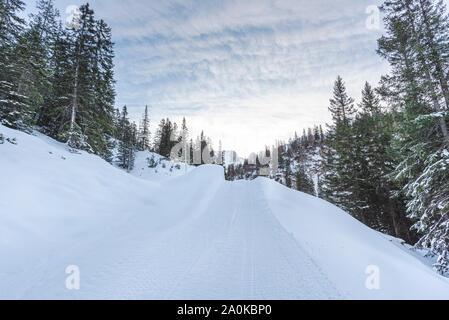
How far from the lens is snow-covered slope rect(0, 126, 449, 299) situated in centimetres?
298

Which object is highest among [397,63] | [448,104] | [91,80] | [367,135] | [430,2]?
[91,80]

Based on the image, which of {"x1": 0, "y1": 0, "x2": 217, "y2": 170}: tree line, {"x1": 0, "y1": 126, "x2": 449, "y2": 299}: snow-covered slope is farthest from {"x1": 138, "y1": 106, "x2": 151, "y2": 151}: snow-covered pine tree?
{"x1": 0, "y1": 126, "x2": 449, "y2": 299}: snow-covered slope

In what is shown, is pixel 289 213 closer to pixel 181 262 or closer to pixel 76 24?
pixel 181 262

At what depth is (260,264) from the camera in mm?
3709

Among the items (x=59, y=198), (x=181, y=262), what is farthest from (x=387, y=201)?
(x=59, y=198)

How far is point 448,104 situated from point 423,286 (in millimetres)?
9684

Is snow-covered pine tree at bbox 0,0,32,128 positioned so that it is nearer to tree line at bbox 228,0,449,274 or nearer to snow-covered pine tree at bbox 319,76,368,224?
tree line at bbox 228,0,449,274

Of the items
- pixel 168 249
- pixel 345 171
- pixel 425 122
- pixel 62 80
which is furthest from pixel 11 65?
pixel 345 171

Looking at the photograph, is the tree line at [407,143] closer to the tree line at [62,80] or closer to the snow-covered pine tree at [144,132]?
the tree line at [62,80]

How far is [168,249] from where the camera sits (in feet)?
15.1

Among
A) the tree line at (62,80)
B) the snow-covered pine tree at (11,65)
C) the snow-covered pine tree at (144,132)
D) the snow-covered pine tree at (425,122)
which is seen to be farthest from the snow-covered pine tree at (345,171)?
the snow-covered pine tree at (144,132)

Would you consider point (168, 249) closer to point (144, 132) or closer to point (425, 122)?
point (425, 122)

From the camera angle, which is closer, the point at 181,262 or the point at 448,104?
the point at 181,262

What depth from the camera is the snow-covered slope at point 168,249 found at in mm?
2979
